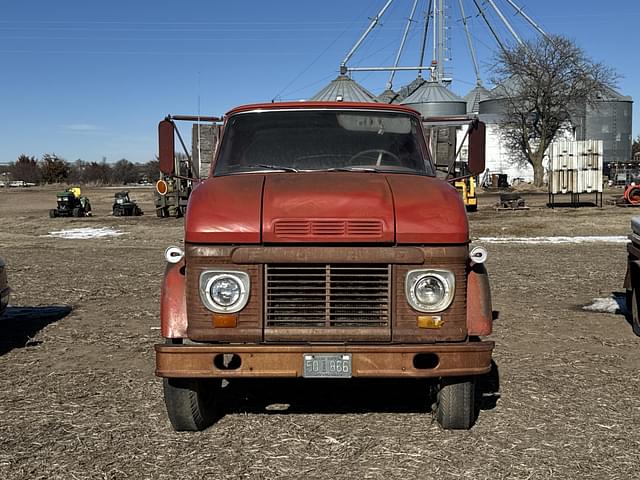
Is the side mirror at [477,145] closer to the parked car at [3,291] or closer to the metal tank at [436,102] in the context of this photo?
the parked car at [3,291]

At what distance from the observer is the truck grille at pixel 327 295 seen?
4344 mm

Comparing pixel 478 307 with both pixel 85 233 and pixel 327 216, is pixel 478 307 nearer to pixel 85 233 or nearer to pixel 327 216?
pixel 327 216

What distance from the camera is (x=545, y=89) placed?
48.6m

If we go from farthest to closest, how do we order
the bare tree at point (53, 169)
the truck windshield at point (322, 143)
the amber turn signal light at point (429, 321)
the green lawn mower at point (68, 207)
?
the bare tree at point (53, 169), the green lawn mower at point (68, 207), the truck windshield at point (322, 143), the amber turn signal light at point (429, 321)

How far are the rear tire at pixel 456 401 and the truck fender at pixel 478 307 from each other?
39 cm

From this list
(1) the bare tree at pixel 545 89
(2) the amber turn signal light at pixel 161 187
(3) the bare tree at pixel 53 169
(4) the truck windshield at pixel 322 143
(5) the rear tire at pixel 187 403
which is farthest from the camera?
(3) the bare tree at pixel 53 169

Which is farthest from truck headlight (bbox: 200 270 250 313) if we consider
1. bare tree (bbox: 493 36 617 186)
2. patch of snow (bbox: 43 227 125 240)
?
bare tree (bbox: 493 36 617 186)

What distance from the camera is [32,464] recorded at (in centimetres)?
439

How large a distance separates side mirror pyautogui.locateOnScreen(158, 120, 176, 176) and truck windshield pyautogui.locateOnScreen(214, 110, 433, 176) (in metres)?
0.55

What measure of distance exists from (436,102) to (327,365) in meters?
55.2

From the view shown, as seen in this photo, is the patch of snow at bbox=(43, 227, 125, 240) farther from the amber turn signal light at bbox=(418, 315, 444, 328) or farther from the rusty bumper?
the amber turn signal light at bbox=(418, 315, 444, 328)

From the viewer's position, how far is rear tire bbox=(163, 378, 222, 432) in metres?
4.71

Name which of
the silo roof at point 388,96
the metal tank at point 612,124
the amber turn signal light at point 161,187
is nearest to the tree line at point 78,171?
the silo roof at point 388,96

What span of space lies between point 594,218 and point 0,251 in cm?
1892
